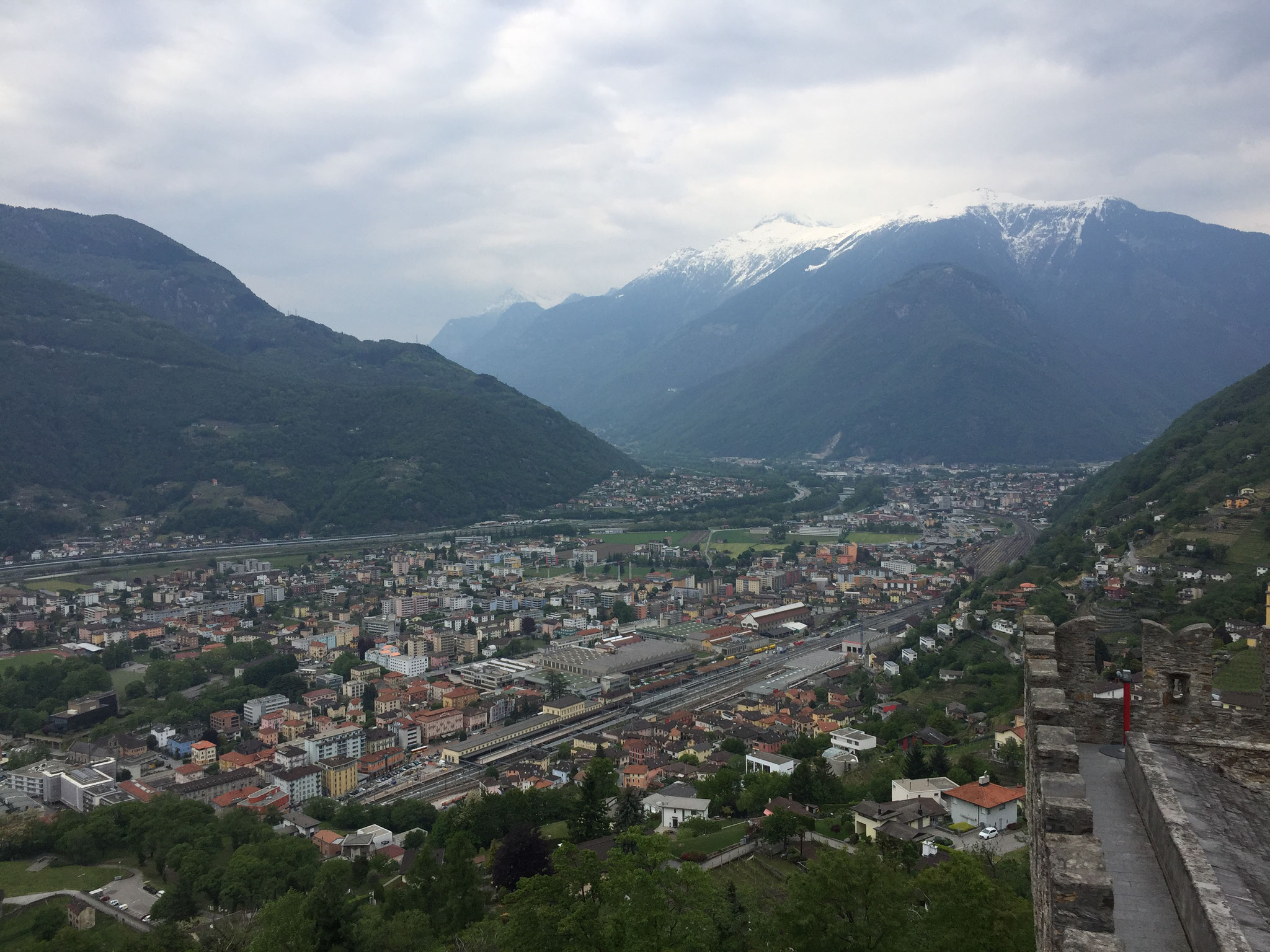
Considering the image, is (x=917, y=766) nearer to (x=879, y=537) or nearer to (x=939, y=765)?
(x=939, y=765)

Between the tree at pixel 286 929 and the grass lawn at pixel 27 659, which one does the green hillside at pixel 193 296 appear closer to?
the grass lawn at pixel 27 659

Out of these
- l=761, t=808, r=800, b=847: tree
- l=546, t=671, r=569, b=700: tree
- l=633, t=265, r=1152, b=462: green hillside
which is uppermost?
l=633, t=265, r=1152, b=462: green hillside

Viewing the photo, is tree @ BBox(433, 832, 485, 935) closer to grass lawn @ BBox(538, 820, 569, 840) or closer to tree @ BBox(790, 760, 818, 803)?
grass lawn @ BBox(538, 820, 569, 840)

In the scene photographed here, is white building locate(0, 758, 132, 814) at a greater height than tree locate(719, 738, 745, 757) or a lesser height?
lesser

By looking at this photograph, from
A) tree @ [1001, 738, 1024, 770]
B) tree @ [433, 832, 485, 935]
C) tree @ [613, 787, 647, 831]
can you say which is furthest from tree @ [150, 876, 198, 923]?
tree @ [1001, 738, 1024, 770]

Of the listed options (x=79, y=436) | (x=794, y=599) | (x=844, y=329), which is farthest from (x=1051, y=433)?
(x=79, y=436)
